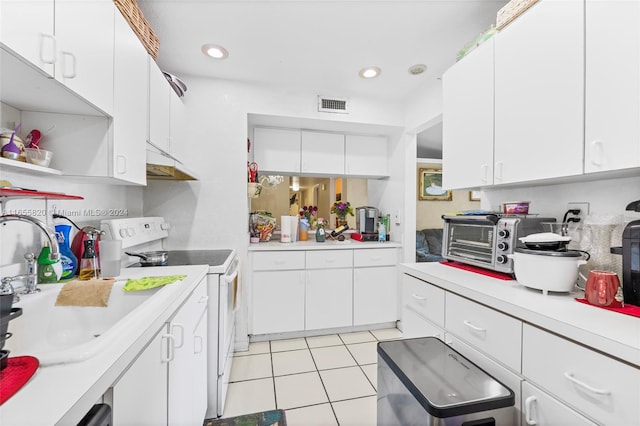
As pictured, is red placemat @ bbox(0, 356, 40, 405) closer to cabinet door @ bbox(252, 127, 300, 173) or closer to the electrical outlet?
the electrical outlet

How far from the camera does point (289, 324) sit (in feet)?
8.87

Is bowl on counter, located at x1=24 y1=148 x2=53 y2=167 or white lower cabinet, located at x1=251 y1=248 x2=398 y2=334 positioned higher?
bowl on counter, located at x1=24 y1=148 x2=53 y2=167

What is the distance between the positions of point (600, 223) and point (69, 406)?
6.38 ft

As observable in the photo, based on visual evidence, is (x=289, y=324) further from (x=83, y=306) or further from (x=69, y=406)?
(x=69, y=406)

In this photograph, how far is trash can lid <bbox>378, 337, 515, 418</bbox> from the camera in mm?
987

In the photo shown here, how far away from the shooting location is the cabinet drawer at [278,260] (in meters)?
2.65

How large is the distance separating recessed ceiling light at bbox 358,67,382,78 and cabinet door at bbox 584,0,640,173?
147 centimetres

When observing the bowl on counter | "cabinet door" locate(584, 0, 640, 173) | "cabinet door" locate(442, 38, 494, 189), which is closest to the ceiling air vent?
"cabinet door" locate(442, 38, 494, 189)

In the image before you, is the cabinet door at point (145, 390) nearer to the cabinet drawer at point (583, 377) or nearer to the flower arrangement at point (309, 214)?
the cabinet drawer at point (583, 377)

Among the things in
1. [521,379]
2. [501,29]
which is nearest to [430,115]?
[501,29]

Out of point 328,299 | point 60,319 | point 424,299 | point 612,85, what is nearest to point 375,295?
point 328,299

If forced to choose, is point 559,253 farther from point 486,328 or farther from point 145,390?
point 145,390

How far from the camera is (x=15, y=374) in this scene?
0.53 meters

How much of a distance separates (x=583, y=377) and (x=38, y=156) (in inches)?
81.0
